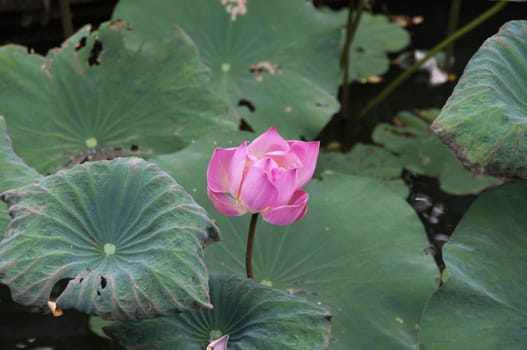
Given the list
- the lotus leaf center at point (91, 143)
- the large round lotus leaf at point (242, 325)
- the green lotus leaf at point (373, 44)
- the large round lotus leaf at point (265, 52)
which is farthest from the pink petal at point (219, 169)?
the green lotus leaf at point (373, 44)

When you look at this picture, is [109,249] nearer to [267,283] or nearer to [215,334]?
[215,334]

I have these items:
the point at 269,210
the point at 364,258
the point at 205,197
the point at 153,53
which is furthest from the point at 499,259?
the point at 153,53

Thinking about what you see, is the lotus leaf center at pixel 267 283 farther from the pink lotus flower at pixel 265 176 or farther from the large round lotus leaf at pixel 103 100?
the large round lotus leaf at pixel 103 100

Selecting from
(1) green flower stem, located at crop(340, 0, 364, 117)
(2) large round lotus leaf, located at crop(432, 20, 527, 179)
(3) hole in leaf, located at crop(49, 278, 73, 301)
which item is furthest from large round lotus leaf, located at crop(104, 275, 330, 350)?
(1) green flower stem, located at crop(340, 0, 364, 117)

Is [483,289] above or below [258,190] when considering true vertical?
below

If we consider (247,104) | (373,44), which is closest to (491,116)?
(247,104)

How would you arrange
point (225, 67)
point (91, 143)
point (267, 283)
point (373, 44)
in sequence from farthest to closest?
point (373, 44)
point (225, 67)
point (91, 143)
point (267, 283)
